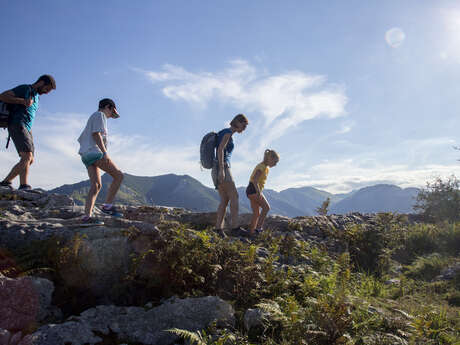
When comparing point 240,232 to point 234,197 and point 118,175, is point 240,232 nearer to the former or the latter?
point 234,197

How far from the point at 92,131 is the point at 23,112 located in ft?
9.75

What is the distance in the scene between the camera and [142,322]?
10.1 ft

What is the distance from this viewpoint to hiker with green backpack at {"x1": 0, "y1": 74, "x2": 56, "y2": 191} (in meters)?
6.55

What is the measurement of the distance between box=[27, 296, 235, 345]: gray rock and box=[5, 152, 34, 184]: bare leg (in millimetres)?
5555

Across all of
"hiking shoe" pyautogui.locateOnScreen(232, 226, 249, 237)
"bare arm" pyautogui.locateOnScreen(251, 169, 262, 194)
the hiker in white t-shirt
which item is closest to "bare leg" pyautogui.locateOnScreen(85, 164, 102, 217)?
the hiker in white t-shirt

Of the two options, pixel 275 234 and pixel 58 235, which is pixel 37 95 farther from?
pixel 275 234

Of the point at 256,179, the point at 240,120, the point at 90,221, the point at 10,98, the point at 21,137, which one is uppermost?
the point at 240,120

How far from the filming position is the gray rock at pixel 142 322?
104 inches

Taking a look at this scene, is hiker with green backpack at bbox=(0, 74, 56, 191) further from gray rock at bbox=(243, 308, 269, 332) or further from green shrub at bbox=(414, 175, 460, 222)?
green shrub at bbox=(414, 175, 460, 222)

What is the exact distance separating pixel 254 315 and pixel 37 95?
7.16 meters

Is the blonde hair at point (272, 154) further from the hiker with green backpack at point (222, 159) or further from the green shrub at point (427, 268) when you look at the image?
the green shrub at point (427, 268)

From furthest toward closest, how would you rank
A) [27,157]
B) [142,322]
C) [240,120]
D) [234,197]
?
[27,157], [240,120], [234,197], [142,322]

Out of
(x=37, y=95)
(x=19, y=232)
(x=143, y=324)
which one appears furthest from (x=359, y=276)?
(x=37, y=95)

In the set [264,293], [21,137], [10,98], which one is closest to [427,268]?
[264,293]
